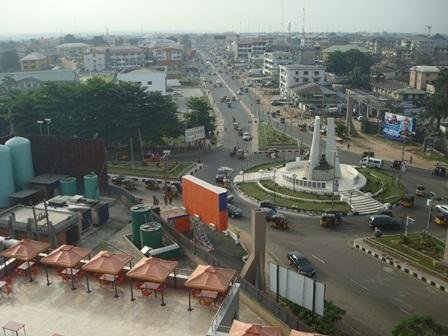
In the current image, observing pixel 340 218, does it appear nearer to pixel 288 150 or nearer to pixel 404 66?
pixel 288 150

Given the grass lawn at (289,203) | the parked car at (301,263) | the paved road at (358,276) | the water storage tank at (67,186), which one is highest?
the water storage tank at (67,186)

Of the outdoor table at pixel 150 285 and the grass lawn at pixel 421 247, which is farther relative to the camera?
the grass lawn at pixel 421 247

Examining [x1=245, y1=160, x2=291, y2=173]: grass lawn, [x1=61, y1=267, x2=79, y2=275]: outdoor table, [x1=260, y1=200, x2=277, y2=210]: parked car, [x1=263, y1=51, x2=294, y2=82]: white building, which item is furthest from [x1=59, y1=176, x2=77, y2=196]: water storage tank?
[x1=263, y1=51, x2=294, y2=82]: white building

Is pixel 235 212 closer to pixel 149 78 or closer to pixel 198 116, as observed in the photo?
pixel 198 116

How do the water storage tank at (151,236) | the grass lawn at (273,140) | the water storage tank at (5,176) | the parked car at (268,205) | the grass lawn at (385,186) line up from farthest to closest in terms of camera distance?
the grass lawn at (273,140) → the grass lawn at (385,186) → the parked car at (268,205) → the water storage tank at (5,176) → the water storage tank at (151,236)

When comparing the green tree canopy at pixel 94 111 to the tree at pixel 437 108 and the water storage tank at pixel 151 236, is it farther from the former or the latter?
the tree at pixel 437 108

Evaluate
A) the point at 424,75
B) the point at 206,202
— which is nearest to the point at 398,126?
the point at 206,202

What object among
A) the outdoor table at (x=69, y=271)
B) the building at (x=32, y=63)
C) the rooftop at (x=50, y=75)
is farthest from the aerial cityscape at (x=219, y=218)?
the building at (x=32, y=63)
